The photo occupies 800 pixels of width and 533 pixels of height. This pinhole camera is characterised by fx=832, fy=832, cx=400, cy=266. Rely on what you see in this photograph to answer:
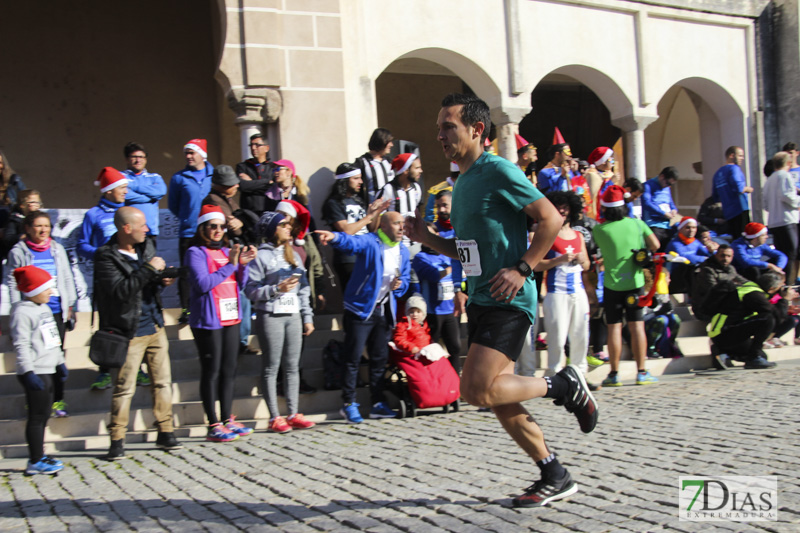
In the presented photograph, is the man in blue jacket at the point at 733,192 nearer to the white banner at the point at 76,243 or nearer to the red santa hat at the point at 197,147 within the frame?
the red santa hat at the point at 197,147

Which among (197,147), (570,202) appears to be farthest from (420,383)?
(197,147)

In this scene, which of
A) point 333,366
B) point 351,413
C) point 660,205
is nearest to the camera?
point 351,413

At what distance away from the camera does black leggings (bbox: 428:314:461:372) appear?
851cm

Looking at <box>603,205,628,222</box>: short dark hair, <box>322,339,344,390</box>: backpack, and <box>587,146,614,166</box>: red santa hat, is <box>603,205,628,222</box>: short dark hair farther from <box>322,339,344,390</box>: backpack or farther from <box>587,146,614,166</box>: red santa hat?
<box>322,339,344,390</box>: backpack

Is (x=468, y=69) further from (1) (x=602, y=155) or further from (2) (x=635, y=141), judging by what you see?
(2) (x=635, y=141)

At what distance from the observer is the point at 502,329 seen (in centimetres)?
442

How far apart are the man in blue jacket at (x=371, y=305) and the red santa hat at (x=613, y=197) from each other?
95.3 inches

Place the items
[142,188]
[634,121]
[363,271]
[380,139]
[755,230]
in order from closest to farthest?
[363,271] < [142,188] < [380,139] < [755,230] < [634,121]

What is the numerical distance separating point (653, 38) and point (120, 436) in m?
11.8

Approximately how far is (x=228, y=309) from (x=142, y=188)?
8.56ft

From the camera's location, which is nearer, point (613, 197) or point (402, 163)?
point (613, 197)

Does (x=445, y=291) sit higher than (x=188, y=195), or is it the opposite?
(x=188, y=195)

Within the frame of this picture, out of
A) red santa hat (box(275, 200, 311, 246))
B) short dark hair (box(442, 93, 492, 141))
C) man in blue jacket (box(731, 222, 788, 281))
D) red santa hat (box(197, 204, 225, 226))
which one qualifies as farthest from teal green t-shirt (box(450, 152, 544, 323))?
man in blue jacket (box(731, 222, 788, 281))

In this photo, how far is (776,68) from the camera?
51.7ft
